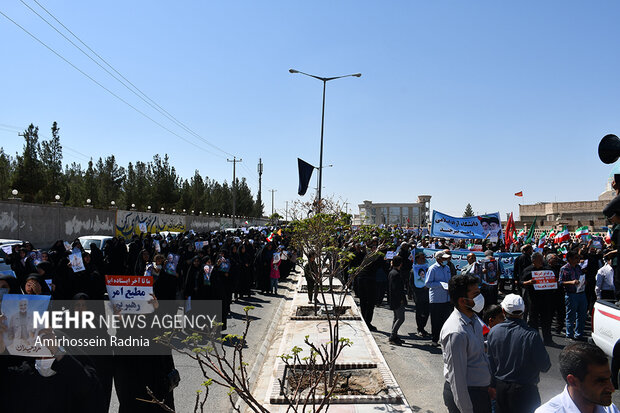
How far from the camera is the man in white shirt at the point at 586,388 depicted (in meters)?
2.40

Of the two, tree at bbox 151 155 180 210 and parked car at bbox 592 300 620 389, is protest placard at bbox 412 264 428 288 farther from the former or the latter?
tree at bbox 151 155 180 210

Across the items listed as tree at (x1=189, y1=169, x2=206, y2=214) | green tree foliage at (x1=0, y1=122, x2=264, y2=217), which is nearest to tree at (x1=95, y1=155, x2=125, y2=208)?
green tree foliage at (x1=0, y1=122, x2=264, y2=217)

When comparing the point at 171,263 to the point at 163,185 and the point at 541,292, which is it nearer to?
the point at 541,292

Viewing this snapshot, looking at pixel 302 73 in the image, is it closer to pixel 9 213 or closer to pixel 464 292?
pixel 9 213

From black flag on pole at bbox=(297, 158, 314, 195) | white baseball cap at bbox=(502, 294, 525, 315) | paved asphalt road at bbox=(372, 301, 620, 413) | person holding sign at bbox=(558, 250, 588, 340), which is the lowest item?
paved asphalt road at bbox=(372, 301, 620, 413)

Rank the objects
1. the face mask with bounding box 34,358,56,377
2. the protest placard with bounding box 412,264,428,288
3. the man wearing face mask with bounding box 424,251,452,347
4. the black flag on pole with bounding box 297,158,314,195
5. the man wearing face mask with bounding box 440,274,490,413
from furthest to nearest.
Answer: the black flag on pole with bounding box 297,158,314,195, the protest placard with bounding box 412,264,428,288, the man wearing face mask with bounding box 424,251,452,347, the man wearing face mask with bounding box 440,274,490,413, the face mask with bounding box 34,358,56,377

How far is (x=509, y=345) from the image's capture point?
405 centimetres

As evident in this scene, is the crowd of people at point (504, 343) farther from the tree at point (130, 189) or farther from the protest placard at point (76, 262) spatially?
the tree at point (130, 189)

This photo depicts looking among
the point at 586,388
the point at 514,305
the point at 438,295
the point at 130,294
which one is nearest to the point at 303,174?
the point at 438,295

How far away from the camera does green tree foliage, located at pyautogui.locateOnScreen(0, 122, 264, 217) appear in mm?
33875

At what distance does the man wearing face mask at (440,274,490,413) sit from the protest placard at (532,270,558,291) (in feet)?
18.2

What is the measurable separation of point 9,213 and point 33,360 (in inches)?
989

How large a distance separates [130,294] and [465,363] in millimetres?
3818

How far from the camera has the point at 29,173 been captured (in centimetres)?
3366
